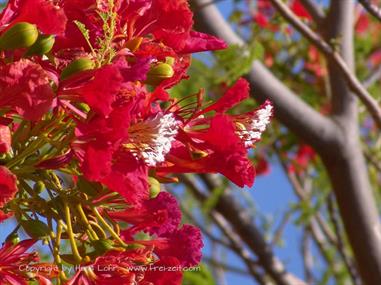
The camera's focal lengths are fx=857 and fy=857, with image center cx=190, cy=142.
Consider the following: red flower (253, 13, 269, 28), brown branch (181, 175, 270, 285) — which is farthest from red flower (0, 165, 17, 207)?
red flower (253, 13, 269, 28)

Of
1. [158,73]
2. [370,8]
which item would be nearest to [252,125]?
[158,73]

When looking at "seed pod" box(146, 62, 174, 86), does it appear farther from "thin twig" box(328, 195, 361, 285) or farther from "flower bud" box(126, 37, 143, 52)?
"thin twig" box(328, 195, 361, 285)

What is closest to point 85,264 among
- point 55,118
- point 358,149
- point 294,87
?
point 55,118

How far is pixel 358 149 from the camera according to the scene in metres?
2.33

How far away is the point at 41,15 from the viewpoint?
93cm

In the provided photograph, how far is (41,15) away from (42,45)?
0.11 ft

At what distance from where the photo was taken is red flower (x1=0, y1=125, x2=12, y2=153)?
884 millimetres

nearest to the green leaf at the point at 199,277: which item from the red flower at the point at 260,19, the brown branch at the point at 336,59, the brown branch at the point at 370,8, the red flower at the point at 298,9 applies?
the brown branch at the point at 336,59

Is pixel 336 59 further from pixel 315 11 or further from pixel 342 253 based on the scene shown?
pixel 342 253

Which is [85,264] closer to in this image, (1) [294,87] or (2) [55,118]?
(2) [55,118]

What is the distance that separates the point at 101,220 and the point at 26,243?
0.10 metres

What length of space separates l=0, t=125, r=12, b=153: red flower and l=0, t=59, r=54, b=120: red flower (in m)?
0.02

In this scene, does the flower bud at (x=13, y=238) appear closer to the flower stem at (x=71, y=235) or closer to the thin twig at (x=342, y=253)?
the flower stem at (x=71, y=235)

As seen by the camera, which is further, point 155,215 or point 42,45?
point 155,215
